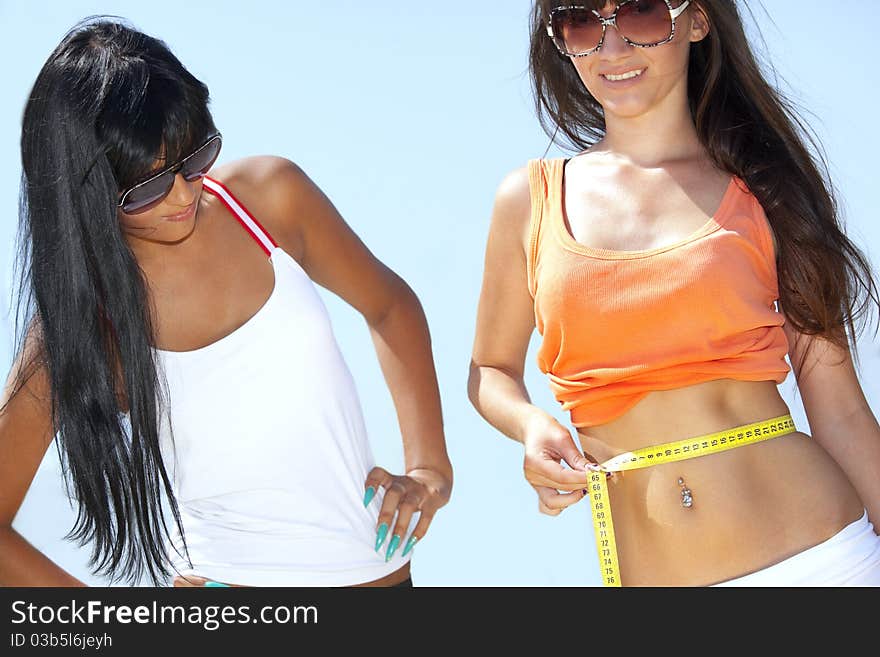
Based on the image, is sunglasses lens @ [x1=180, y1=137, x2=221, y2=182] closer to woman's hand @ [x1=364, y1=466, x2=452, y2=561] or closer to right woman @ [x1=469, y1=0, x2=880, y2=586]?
right woman @ [x1=469, y1=0, x2=880, y2=586]

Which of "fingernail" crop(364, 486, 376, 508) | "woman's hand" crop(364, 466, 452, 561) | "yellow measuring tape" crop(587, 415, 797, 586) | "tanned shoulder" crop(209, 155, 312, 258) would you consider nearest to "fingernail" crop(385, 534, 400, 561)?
"woman's hand" crop(364, 466, 452, 561)

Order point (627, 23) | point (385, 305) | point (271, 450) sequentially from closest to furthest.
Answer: point (627, 23)
point (271, 450)
point (385, 305)

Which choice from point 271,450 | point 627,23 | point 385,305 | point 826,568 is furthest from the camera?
point 385,305

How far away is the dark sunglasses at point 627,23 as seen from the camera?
2389 millimetres

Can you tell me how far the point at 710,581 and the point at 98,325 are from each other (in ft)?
4.74

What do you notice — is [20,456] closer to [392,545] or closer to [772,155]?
[392,545]

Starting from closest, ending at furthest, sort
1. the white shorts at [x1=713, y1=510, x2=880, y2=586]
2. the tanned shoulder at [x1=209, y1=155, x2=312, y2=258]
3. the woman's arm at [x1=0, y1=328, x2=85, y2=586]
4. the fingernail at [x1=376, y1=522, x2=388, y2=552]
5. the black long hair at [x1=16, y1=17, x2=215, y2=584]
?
1. the white shorts at [x1=713, y1=510, x2=880, y2=586]
2. the black long hair at [x1=16, y1=17, x2=215, y2=584]
3. the woman's arm at [x1=0, y1=328, x2=85, y2=586]
4. the fingernail at [x1=376, y1=522, x2=388, y2=552]
5. the tanned shoulder at [x1=209, y1=155, x2=312, y2=258]

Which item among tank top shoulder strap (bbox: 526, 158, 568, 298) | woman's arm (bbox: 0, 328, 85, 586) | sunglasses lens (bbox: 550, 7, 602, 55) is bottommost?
woman's arm (bbox: 0, 328, 85, 586)

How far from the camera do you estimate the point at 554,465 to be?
229cm

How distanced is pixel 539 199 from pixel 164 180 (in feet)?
2.77

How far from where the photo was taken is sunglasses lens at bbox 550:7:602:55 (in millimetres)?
2404

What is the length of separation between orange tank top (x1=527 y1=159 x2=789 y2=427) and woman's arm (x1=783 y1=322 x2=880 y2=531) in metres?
0.13

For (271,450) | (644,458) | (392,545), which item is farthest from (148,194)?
(644,458)

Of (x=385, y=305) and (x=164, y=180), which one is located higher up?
(x=164, y=180)
